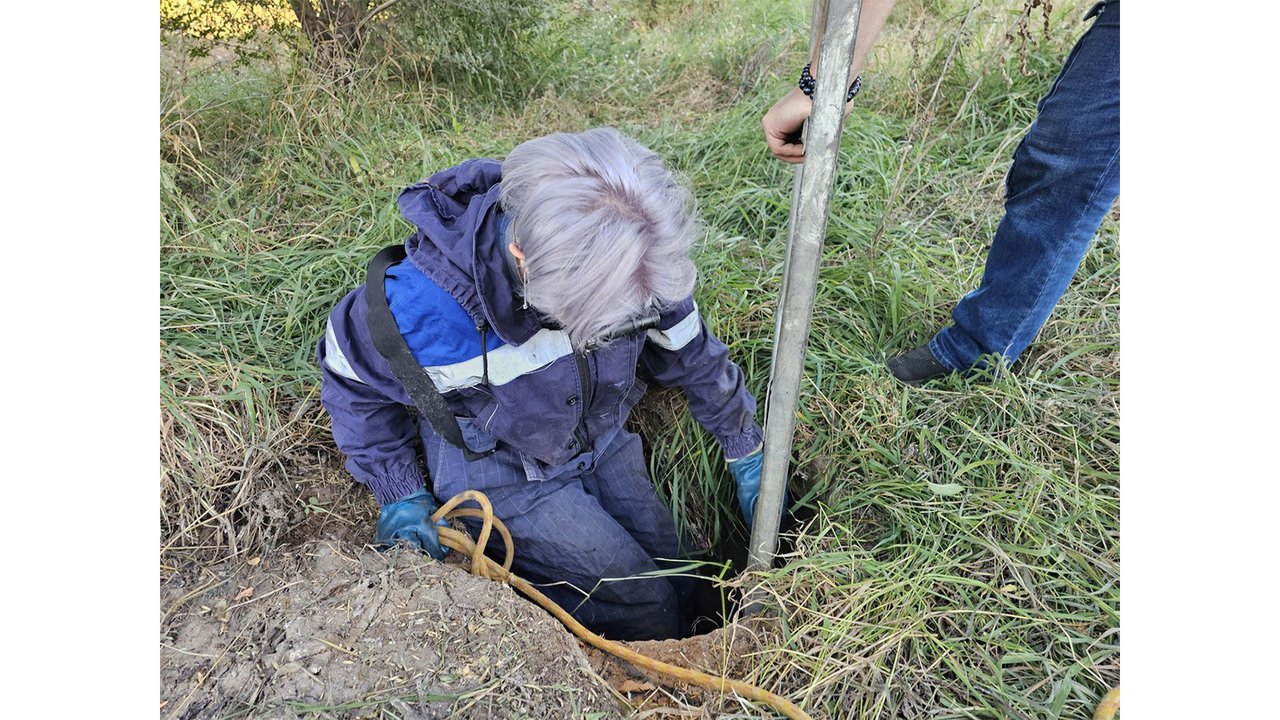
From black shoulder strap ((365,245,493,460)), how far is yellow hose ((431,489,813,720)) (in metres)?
0.23

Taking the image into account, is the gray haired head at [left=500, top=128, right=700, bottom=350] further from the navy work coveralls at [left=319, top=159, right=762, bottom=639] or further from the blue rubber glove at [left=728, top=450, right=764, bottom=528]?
the blue rubber glove at [left=728, top=450, right=764, bottom=528]

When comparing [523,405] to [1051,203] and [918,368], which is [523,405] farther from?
[1051,203]

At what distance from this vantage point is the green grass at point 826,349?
4.94ft

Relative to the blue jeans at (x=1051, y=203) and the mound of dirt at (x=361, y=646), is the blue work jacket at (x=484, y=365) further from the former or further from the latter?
the blue jeans at (x=1051, y=203)

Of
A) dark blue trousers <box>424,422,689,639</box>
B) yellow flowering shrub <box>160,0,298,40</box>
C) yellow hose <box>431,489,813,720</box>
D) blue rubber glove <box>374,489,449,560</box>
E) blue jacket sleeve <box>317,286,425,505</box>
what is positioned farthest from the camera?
yellow flowering shrub <box>160,0,298,40</box>

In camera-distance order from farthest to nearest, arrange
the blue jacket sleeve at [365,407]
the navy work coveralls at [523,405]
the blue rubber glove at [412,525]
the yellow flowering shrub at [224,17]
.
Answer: the yellow flowering shrub at [224,17] < the blue rubber glove at [412,525] < the blue jacket sleeve at [365,407] < the navy work coveralls at [523,405]

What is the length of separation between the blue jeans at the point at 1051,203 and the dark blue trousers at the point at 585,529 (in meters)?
1.01

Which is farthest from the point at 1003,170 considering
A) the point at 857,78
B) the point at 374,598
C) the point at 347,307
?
the point at 374,598

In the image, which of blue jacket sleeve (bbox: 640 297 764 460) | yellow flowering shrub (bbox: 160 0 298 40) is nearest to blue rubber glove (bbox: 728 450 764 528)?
blue jacket sleeve (bbox: 640 297 764 460)

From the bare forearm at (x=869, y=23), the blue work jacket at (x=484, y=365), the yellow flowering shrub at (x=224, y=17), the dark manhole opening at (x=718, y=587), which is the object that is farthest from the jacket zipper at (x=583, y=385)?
the yellow flowering shrub at (x=224, y=17)

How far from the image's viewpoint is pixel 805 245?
115 centimetres

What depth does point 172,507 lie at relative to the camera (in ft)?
5.62

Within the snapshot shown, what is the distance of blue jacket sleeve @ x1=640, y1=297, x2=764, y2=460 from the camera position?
178 centimetres

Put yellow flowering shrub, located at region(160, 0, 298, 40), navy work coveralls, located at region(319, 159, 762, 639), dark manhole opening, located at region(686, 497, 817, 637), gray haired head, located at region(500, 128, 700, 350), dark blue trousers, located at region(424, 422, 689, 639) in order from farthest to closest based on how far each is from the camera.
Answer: yellow flowering shrub, located at region(160, 0, 298, 40), dark manhole opening, located at region(686, 497, 817, 637), dark blue trousers, located at region(424, 422, 689, 639), navy work coveralls, located at region(319, 159, 762, 639), gray haired head, located at region(500, 128, 700, 350)
